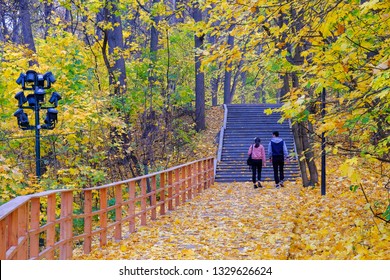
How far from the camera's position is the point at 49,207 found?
22.6ft

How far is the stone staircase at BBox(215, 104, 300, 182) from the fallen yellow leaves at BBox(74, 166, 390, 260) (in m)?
5.95

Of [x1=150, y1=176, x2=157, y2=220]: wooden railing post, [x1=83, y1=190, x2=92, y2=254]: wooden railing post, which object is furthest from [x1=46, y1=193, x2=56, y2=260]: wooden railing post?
[x1=150, y1=176, x2=157, y2=220]: wooden railing post

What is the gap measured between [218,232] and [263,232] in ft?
2.52

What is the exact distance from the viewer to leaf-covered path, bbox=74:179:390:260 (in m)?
7.62

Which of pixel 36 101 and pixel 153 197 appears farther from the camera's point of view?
pixel 36 101

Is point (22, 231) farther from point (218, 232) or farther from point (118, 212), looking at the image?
point (218, 232)

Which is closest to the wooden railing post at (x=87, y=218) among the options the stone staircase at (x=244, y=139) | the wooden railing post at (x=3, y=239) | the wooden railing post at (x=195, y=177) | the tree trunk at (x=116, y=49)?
the wooden railing post at (x=3, y=239)

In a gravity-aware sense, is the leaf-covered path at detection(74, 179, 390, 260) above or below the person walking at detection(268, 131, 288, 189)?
below

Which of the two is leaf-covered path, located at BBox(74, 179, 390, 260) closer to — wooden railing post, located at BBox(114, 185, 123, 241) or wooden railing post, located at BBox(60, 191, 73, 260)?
wooden railing post, located at BBox(114, 185, 123, 241)

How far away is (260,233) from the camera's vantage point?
31.2 ft

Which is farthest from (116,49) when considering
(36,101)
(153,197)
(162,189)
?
(153,197)
